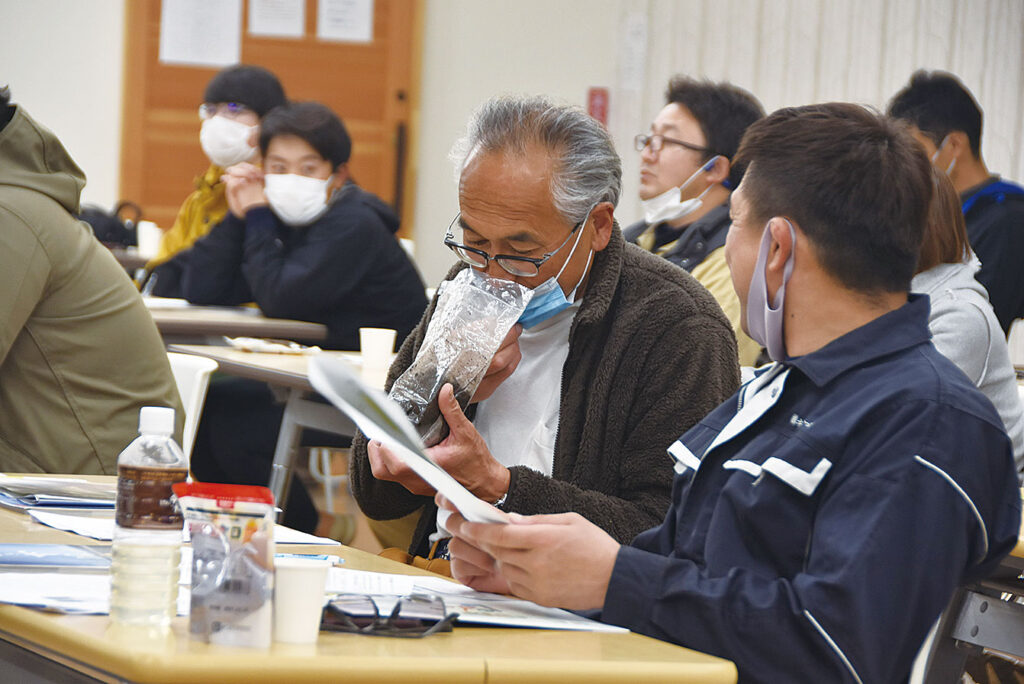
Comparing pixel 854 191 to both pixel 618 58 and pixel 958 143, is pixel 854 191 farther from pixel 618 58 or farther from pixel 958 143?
pixel 618 58

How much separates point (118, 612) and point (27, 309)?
1205 mm

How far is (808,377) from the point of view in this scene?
4.36 ft

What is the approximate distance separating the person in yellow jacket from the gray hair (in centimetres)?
313

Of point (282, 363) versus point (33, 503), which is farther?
point (282, 363)

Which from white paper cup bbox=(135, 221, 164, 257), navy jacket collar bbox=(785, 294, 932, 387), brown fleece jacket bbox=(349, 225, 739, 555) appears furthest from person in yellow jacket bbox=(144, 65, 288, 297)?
navy jacket collar bbox=(785, 294, 932, 387)

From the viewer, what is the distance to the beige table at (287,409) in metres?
3.05

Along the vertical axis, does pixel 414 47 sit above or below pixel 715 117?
above

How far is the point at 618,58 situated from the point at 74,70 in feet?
9.55

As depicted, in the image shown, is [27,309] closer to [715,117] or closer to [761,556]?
[761,556]

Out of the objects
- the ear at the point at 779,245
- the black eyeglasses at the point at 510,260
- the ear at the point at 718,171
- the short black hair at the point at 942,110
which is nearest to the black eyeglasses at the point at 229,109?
the ear at the point at 718,171

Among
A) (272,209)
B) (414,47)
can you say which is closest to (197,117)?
(414,47)

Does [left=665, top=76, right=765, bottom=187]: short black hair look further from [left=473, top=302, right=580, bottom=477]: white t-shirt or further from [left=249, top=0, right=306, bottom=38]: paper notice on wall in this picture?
[left=249, top=0, right=306, bottom=38]: paper notice on wall

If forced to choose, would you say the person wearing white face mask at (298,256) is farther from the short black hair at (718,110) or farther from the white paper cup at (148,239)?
the white paper cup at (148,239)

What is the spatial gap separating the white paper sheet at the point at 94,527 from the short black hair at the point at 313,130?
9.29 feet
